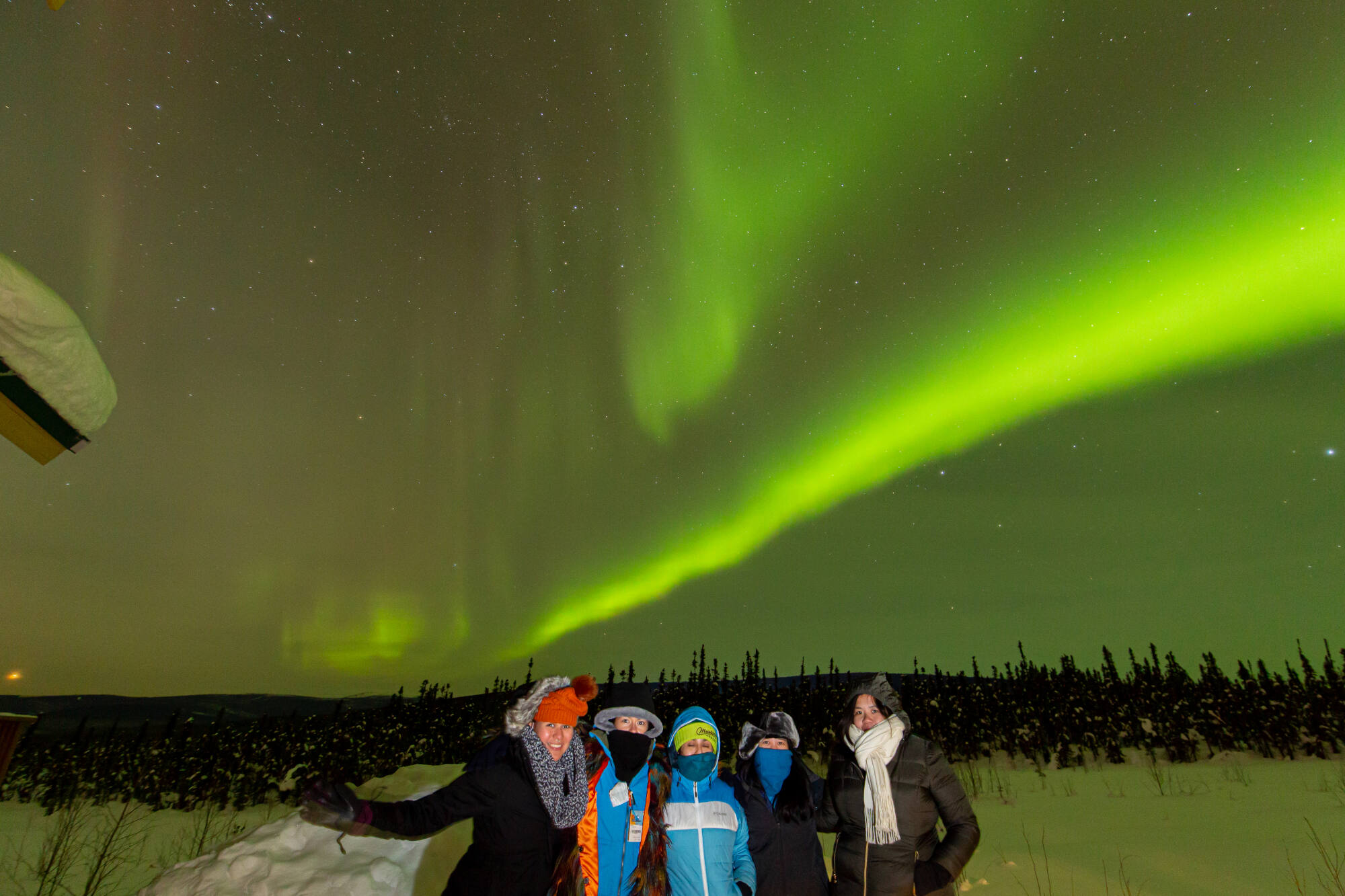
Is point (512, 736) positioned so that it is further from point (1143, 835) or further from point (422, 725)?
point (422, 725)

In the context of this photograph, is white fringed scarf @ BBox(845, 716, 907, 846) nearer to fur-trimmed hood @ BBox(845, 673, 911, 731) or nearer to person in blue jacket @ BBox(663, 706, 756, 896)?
fur-trimmed hood @ BBox(845, 673, 911, 731)

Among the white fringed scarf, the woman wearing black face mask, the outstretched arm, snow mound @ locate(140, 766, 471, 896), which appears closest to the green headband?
the woman wearing black face mask

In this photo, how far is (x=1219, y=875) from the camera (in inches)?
350

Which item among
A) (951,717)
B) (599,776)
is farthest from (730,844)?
(951,717)

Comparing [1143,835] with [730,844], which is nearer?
[730,844]

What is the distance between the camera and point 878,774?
4281 mm

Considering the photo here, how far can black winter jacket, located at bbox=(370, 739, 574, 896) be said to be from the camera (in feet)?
11.3

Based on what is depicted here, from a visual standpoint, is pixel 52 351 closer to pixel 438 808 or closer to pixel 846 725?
pixel 438 808

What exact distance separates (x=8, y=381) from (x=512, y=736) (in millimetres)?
3375

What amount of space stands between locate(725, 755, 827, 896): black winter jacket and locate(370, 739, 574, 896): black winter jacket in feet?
4.43

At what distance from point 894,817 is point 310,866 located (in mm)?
6002

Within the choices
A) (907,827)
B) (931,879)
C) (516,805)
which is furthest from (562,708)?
(931,879)

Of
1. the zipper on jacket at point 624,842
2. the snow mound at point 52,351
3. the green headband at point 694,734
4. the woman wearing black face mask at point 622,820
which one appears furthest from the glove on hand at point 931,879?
the snow mound at point 52,351

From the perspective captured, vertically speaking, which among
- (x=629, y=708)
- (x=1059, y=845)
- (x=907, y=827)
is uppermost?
(x=629, y=708)
